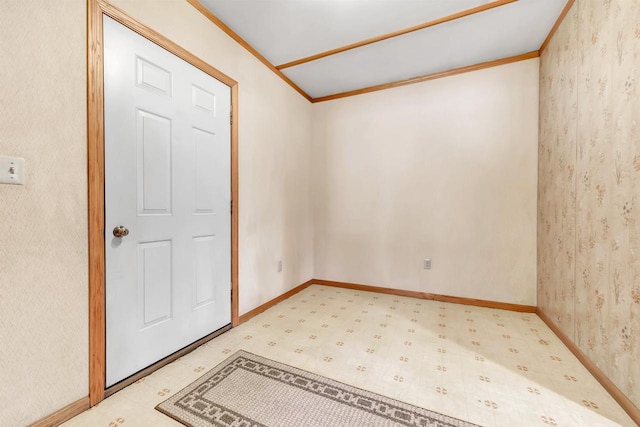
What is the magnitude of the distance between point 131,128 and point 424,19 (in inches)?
94.3

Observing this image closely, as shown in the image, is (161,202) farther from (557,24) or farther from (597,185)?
(557,24)

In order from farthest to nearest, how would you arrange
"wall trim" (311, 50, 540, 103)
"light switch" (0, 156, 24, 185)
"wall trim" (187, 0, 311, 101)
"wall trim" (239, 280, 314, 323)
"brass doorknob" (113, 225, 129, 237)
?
"wall trim" (311, 50, 540, 103)
"wall trim" (239, 280, 314, 323)
"wall trim" (187, 0, 311, 101)
"brass doorknob" (113, 225, 129, 237)
"light switch" (0, 156, 24, 185)

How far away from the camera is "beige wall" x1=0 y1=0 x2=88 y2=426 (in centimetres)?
118

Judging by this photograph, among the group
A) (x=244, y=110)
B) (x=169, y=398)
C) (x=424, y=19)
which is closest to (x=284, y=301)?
(x=169, y=398)

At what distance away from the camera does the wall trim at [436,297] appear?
286cm

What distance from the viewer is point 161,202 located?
1.84 m

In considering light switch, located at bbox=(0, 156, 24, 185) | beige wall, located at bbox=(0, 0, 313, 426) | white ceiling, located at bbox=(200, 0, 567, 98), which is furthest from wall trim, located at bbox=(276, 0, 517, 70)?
light switch, located at bbox=(0, 156, 24, 185)

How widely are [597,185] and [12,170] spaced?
3169mm

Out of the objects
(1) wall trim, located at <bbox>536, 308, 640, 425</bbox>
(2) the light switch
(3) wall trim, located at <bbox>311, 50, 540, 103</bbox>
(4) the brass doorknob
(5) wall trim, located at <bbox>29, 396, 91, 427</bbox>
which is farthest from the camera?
(3) wall trim, located at <bbox>311, 50, 540, 103</bbox>

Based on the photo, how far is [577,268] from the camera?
1964 mm

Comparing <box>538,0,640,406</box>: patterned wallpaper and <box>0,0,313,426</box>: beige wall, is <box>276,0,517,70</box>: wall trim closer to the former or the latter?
<box>538,0,640,406</box>: patterned wallpaper

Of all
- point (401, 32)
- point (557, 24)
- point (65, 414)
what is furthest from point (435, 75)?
point (65, 414)

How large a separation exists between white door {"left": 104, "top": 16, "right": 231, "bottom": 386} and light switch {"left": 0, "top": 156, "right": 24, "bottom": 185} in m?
0.35

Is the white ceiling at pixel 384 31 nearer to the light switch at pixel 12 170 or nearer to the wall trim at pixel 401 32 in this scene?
the wall trim at pixel 401 32
